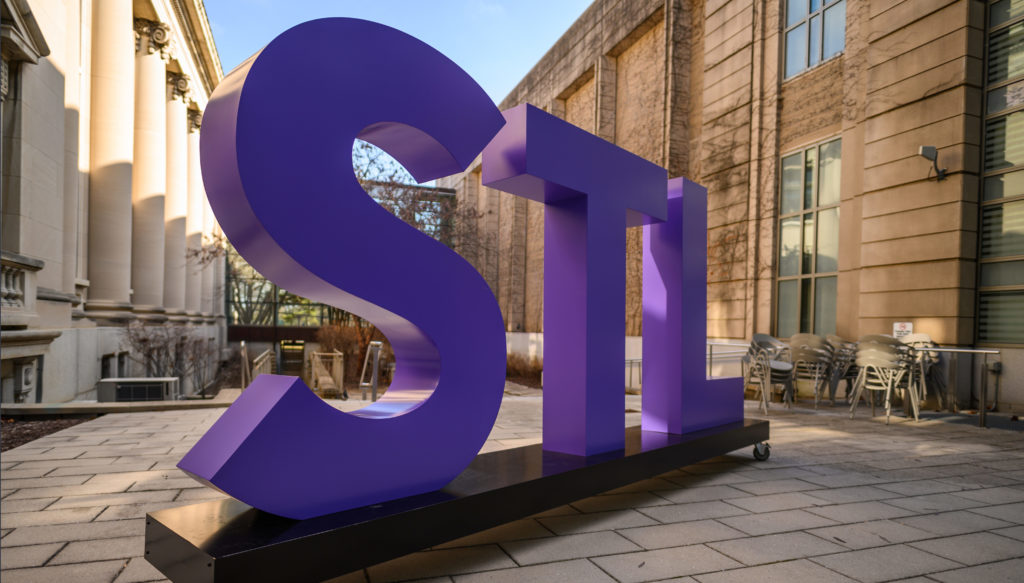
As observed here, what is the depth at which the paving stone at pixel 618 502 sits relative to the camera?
3.66 metres

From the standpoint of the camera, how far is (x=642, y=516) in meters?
3.49

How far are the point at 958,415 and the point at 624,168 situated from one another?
7.59 m

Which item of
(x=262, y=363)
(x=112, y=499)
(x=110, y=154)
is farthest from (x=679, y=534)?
(x=110, y=154)

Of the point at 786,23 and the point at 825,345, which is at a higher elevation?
the point at 786,23

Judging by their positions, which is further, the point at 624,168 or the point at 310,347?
the point at 310,347

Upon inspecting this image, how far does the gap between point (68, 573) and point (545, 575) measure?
211cm

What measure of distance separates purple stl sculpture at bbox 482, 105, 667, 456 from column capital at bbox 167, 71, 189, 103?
70.2 feet

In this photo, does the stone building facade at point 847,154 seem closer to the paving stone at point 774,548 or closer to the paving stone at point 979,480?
the paving stone at point 979,480

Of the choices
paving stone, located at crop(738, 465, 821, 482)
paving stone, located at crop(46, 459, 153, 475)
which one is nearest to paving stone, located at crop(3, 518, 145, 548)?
paving stone, located at crop(46, 459, 153, 475)

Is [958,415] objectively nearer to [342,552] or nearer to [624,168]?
[624,168]

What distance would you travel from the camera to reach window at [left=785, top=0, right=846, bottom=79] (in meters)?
11.1

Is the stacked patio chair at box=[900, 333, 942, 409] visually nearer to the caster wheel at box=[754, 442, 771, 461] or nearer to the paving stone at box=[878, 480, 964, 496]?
the paving stone at box=[878, 480, 964, 496]

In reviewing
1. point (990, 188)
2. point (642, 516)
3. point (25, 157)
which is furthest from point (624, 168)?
point (25, 157)

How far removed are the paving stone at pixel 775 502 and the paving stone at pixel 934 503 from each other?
0.57 m
